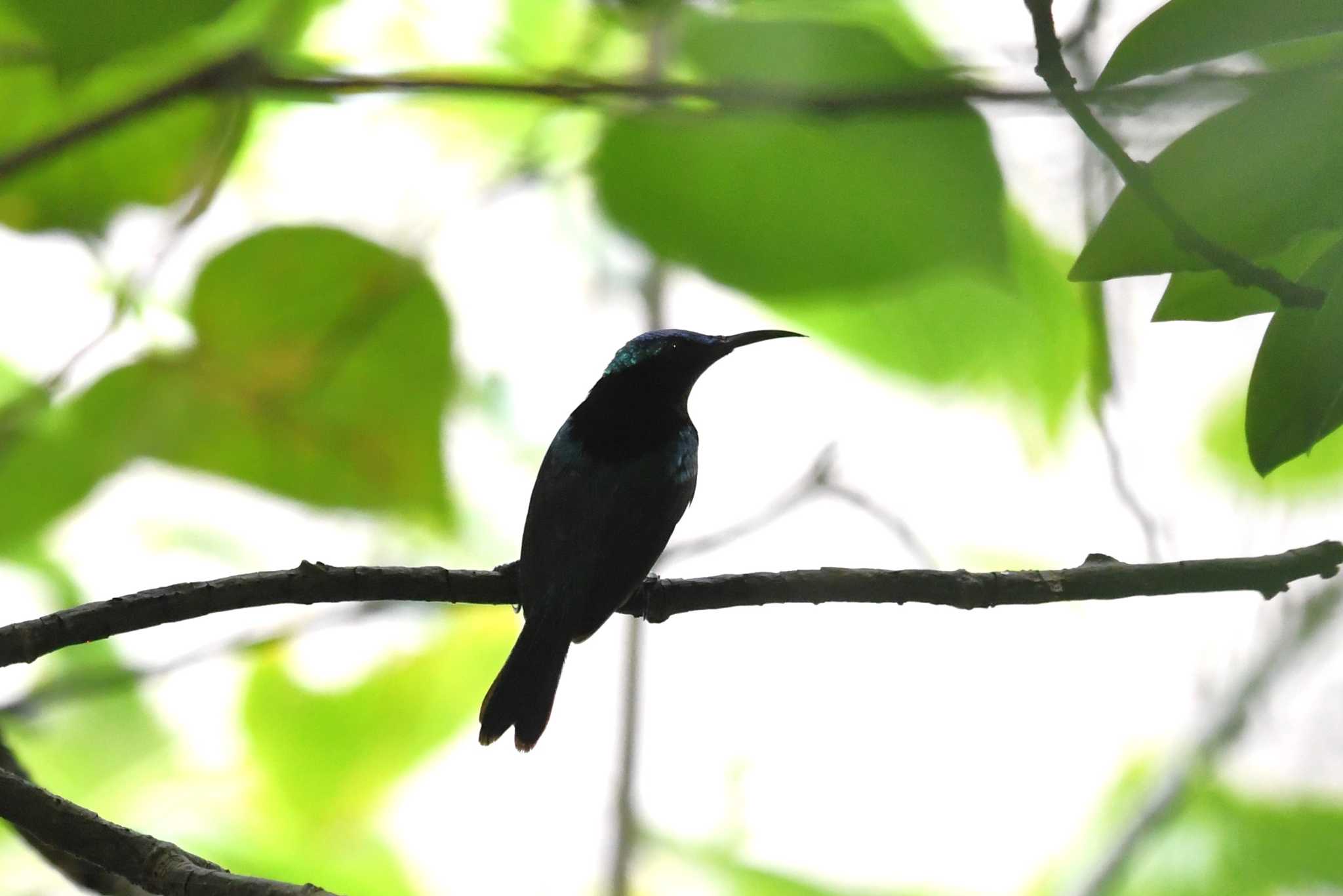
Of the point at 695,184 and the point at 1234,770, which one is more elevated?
the point at 1234,770

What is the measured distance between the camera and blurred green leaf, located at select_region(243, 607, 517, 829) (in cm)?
182

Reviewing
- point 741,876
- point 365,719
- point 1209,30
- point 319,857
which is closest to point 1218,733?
point 741,876

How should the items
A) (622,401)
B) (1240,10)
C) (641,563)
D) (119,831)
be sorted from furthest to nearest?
1. (622,401)
2. (641,563)
3. (119,831)
4. (1240,10)

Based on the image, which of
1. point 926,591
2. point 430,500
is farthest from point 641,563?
point 926,591

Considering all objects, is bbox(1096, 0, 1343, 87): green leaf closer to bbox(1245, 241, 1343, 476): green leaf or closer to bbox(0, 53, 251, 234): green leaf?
bbox(1245, 241, 1343, 476): green leaf

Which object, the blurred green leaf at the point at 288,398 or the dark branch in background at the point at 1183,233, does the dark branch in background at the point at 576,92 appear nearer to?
the dark branch in background at the point at 1183,233

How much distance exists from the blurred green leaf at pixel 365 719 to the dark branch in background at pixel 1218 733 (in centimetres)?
102

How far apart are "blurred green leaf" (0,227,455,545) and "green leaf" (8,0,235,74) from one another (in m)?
0.46

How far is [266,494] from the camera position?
1.47 m

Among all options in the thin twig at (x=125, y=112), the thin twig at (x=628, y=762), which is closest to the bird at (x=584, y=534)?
the thin twig at (x=628, y=762)

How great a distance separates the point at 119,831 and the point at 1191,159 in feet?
2.82

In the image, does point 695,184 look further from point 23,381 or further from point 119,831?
point 23,381

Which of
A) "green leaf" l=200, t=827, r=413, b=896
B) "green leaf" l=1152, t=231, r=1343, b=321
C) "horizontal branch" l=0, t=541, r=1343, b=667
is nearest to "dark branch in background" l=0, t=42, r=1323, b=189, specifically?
"green leaf" l=1152, t=231, r=1343, b=321

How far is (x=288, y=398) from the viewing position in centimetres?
150
